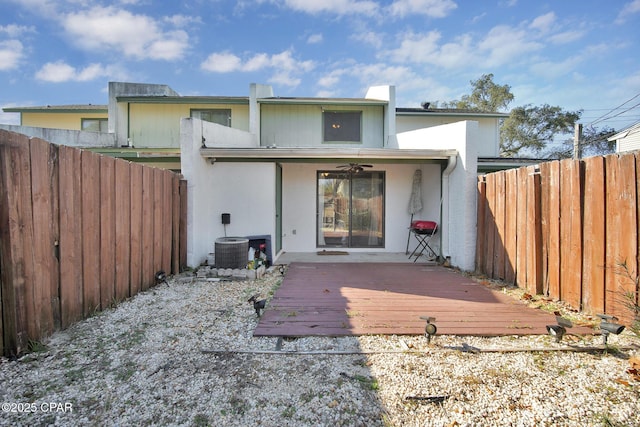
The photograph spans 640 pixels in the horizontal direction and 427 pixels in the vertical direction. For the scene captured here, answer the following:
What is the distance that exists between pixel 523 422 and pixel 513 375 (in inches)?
21.5

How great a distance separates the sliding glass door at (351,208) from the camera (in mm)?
7887

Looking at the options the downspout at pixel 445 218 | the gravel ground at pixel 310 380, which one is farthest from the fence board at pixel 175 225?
the downspout at pixel 445 218

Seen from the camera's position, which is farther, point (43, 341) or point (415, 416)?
point (43, 341)

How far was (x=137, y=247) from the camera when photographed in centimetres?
425

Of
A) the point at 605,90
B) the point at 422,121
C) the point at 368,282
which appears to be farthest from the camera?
the point at 605,90

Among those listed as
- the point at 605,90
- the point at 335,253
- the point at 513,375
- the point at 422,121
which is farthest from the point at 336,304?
the point at 605,90

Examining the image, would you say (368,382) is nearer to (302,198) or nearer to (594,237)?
(594,237)

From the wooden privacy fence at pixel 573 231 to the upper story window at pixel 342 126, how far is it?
5439mm

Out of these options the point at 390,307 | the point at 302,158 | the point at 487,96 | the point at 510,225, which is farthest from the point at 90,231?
the point at 487,96

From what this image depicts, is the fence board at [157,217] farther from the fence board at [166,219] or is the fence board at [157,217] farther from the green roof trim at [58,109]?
the green roof trim at [58,109]

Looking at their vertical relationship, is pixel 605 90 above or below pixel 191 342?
above

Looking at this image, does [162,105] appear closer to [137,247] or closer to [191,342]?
[137,247]

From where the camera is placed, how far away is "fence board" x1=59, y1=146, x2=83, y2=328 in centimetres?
293

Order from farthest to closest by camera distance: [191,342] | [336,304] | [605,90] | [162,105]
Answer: [605,90]
[162,105]
[336,304]
[191,342]
